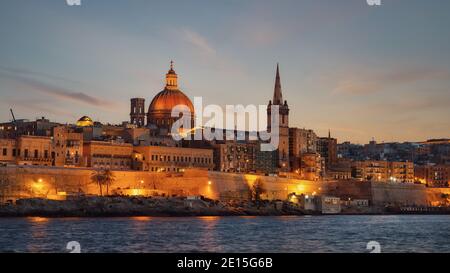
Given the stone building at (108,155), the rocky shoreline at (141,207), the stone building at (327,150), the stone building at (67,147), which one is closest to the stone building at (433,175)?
the stone building at (327,150)

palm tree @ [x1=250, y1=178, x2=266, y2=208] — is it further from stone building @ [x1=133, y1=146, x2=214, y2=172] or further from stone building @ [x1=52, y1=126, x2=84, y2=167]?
stone building @ [x1=52, y1=126, x2=84, y2=167]

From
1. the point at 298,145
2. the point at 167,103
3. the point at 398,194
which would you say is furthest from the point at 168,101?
the point at 398,194

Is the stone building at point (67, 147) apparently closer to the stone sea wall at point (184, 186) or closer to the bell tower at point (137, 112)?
the stone sea wall at point (184, 186)

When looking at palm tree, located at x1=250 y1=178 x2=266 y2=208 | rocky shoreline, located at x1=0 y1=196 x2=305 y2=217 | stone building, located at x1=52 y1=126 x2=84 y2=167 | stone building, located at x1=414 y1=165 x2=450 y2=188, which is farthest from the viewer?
stone building, located at x1=414 y1=165 x2=450 y2=188

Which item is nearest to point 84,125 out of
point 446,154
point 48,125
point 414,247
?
point 48,125

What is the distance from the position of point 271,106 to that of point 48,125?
81.6ft

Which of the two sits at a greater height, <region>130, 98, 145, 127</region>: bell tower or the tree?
<region>130, 98, 145, 127</region>: bell tower

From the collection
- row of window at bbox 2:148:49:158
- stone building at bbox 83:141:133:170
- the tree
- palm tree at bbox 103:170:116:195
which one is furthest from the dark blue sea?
stone building at bbox 83:141:133:170

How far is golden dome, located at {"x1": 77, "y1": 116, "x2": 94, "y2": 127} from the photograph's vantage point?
71.0 m

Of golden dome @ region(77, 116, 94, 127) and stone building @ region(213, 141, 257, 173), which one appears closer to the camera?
golden dome @ region(77, 116, 94, 127)

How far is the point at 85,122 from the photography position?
71312mm

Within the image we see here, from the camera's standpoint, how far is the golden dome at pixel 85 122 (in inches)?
2794

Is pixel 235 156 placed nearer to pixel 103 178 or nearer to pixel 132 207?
pixel 103 178

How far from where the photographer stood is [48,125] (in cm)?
6538
